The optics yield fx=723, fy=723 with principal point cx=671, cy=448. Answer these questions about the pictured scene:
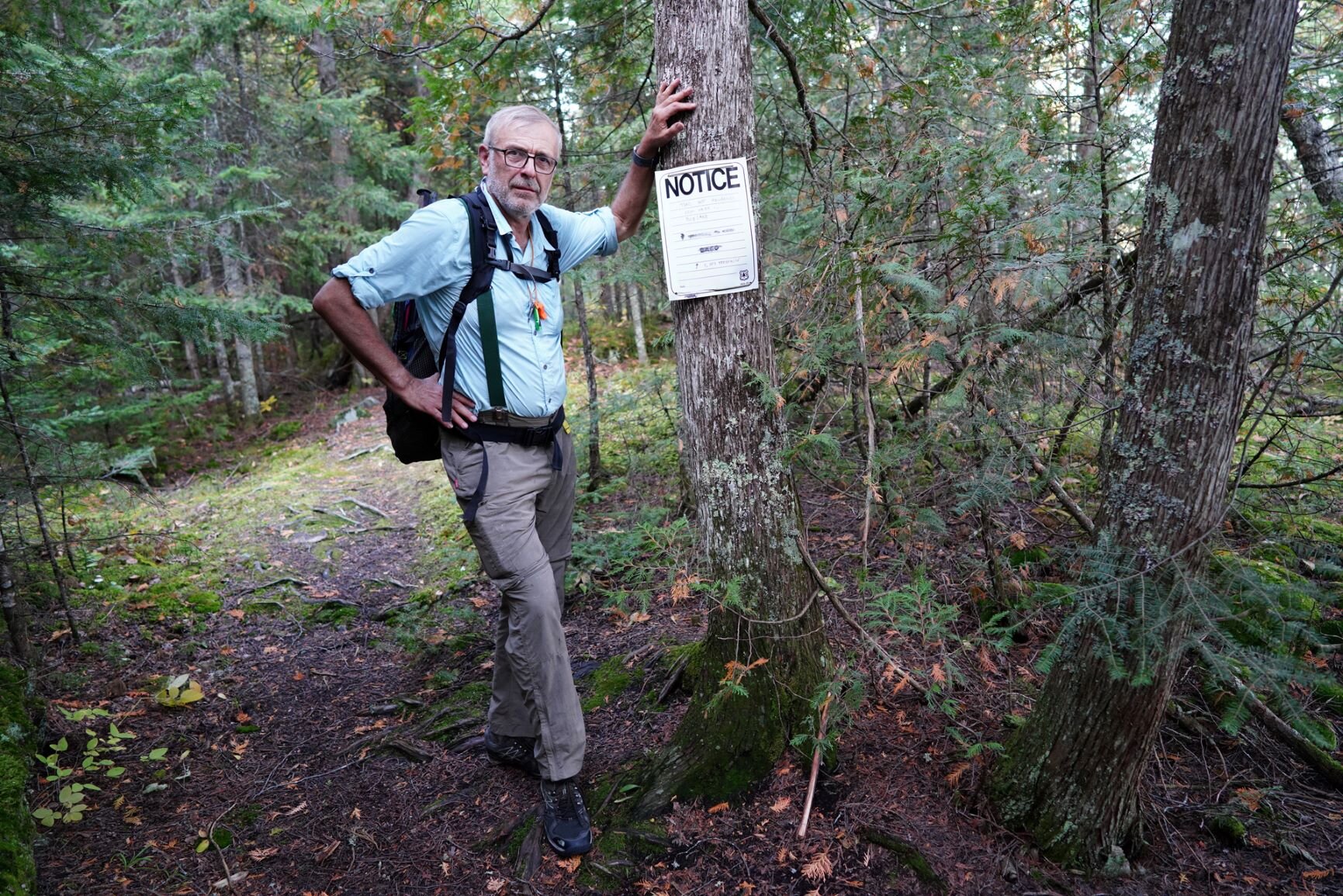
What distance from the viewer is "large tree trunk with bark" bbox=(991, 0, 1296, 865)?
7.20ft

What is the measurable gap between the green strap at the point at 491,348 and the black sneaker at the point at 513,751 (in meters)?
1.79

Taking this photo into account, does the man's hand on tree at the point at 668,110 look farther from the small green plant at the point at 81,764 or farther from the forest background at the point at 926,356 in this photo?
the small green plant at the point at 81,764

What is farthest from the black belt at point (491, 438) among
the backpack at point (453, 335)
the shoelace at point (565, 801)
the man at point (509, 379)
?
the shoelace at point (565, 801)

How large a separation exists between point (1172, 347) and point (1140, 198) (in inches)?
67.1

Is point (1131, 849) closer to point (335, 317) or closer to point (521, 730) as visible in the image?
point (521, 730)

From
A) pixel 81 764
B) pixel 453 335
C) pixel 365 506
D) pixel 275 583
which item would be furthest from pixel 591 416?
pixel 81 764

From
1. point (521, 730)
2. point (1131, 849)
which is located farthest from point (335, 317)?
point (1131, 849)

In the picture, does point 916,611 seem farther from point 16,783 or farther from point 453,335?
point 16,783

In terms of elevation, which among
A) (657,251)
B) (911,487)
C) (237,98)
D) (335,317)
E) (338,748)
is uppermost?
(237,98)

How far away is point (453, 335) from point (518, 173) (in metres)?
0.81

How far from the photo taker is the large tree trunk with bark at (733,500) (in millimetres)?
2951

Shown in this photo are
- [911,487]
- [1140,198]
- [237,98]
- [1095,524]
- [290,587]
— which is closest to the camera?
[1095,524]

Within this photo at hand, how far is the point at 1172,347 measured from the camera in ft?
7.77

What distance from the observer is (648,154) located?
3215 mm
